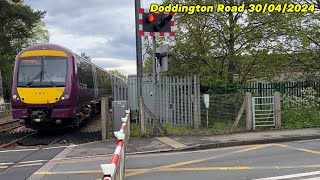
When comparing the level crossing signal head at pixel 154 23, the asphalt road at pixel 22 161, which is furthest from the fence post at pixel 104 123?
the level crossing signal head at pixel 154 23

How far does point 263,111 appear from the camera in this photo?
47.7 ft

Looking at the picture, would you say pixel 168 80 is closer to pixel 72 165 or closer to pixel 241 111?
pixel 241 111

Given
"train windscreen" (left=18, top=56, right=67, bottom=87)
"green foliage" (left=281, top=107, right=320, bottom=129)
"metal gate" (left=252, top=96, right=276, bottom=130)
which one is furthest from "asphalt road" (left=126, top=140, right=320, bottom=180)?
"train windscreen" (left=18, top=56, right=67, bottom=87)

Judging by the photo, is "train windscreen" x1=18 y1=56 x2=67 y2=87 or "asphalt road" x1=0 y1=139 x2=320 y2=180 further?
"train windscreen" x1=18 y1=56 x2=67 y2=87

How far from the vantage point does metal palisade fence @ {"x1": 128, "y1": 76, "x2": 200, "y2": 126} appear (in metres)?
13.8

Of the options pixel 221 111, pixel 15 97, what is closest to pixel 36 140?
pixel 15 97

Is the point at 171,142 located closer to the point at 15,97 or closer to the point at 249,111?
the point at 249,111

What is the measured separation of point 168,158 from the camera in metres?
9.59

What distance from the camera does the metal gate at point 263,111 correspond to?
1445 cm

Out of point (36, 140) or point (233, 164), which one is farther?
point (36, 140)

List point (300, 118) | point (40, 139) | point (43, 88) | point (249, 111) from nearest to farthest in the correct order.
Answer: point (249, 111)
point (43, 88)
point (40, 139)
point (300, 118)

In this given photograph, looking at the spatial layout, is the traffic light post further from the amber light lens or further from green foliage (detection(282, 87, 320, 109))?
green foliage (detection(282, 87, 320, 109))

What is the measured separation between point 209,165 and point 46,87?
8.04 m

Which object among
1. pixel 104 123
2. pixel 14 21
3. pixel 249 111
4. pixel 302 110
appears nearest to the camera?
pixel 104 123
